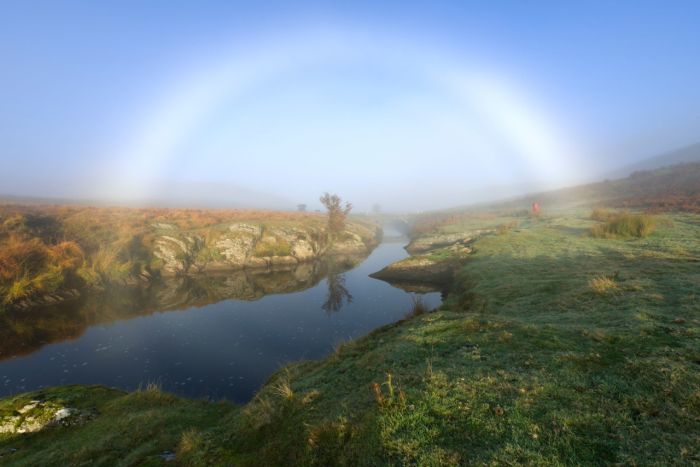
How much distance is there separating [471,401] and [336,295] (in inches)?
978

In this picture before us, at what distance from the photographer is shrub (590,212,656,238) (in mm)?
26516

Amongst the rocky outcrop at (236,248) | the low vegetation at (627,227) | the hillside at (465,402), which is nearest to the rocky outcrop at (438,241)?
the rocky outcrop at (236,248)

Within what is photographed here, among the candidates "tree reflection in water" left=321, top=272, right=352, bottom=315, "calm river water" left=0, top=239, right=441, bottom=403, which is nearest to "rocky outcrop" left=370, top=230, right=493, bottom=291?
"calm river water" left=0, top=239, right=441, bottom=403

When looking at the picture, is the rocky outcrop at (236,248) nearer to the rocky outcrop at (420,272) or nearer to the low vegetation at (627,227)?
the rocky outcrop at (420,272)

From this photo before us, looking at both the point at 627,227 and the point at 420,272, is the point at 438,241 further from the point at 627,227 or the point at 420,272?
the point at 627,227

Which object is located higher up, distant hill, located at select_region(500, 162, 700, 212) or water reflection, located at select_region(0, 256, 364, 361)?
distant hill, located at select_region(500, 162, 700, 212)

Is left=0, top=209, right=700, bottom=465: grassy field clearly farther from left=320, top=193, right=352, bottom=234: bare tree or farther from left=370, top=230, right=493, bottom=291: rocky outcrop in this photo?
left=320, top=193, right=352, bottom=234: bare tree

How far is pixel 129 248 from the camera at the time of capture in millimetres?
40219

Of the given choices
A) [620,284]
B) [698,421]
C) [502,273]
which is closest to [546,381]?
[698,421]

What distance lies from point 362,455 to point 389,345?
5191mm

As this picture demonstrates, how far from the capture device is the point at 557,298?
14.2m

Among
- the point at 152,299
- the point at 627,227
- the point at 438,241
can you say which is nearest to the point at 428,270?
the point at 438,241

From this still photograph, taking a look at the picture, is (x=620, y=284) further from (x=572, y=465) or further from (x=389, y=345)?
(x=572, y=465)

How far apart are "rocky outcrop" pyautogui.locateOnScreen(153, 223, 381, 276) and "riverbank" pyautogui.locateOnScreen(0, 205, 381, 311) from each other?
0.40 ft
